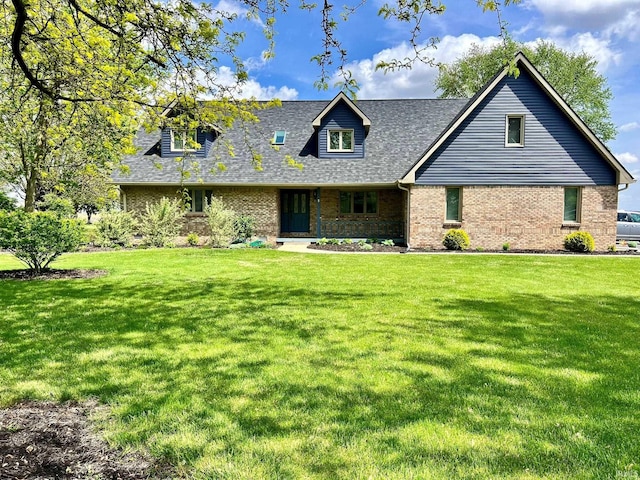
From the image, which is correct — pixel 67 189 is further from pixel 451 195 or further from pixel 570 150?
pixel 570 150

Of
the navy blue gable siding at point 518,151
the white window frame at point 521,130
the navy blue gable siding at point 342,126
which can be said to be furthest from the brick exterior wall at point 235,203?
the white window frame at point 521,130

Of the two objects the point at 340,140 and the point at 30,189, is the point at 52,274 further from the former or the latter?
the point at 340,140

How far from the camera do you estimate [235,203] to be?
20609mm

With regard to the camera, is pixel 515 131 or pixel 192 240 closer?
pixel 515 131

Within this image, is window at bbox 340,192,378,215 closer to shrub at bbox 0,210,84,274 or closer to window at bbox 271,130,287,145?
window at bbox 271,130,287,145

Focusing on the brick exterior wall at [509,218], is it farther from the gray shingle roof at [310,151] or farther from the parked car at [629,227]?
the parked car at [629,227]

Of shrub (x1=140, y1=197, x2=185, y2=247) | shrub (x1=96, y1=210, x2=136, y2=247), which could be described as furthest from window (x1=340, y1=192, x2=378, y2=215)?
shrub (x1=96, y1=210, x2=136, y2=247)

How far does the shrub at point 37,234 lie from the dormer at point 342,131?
13086 mm

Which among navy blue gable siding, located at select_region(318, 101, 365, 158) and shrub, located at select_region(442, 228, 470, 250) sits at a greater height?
navy blue gable siding, located at select_region(318, 101, 365, 158)

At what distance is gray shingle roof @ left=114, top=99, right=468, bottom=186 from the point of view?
19969mm

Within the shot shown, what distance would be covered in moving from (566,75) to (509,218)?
87.8ft

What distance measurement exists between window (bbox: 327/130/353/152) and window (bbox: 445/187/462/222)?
18.7 feet

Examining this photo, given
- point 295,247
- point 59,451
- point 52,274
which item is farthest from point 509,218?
point 59,451

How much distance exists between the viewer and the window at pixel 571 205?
57.9 feet
